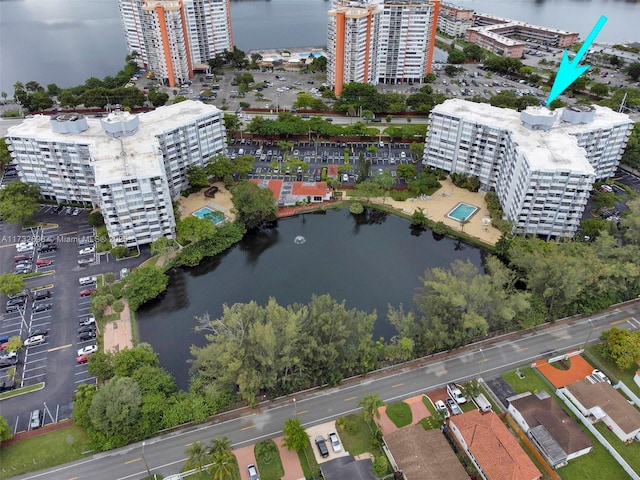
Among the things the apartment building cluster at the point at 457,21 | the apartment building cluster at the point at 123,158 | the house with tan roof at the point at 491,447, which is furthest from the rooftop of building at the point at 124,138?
the apartment building cluster at the point at 457,21

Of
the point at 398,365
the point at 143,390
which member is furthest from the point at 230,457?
the point at 398,365

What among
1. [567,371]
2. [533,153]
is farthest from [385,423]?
[533,153]

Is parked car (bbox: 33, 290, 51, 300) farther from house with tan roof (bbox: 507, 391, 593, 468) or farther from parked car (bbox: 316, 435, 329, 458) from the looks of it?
house with tan roof (bbox: 507, 391, 593, 468)

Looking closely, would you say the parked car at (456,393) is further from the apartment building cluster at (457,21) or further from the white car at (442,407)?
the apartment building cluster at (457,21)

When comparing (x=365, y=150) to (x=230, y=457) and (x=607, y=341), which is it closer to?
(x=607, y=341)

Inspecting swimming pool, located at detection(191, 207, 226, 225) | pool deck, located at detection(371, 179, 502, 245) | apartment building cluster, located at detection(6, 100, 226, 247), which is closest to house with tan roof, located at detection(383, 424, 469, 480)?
pool deck, located at detection(371, 179, 502, 245)
